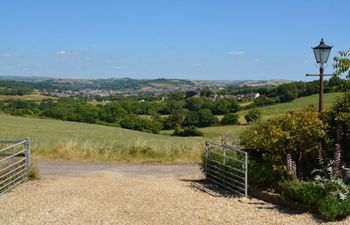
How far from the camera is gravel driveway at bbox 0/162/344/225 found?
8.94 metres

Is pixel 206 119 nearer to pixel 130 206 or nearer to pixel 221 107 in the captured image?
pixel 221 107

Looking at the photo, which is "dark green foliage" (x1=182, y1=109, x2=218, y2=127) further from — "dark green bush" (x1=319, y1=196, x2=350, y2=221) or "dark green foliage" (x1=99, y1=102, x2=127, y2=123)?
"dark green bush" (x1=319, y1=196, x2=350, y2=221)

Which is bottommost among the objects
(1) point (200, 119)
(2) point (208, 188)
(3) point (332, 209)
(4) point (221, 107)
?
(1) point (200, 119)

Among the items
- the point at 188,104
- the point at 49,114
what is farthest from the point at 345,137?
the point at 188,104

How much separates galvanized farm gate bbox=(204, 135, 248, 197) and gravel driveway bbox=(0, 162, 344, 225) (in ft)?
1.24

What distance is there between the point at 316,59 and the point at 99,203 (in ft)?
23.3

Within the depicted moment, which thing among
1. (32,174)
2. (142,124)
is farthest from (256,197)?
(142,124)

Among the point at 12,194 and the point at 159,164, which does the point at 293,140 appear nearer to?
the point at 12,194

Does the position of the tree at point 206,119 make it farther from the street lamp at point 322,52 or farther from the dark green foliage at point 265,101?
the street lamp at point 322,52

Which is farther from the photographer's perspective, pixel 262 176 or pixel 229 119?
pixel 229 119

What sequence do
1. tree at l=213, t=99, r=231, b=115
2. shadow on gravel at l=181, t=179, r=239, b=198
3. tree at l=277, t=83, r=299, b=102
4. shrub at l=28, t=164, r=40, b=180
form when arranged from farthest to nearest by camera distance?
→ tree at l=213, t=99, r=231, b=115
tree at l=277, t=83, r=299, b=102
shrub at l=28, t=164, r=40, b=180
shadow on gravel at l=181, t=179, r=239, b=198

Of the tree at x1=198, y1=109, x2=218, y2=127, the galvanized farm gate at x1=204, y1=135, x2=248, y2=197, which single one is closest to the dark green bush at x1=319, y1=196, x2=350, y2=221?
the galvanized farm gate at x1=204, y1=135, x2=248, y2=197

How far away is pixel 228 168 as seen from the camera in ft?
40.6

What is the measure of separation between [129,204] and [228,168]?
316 centimetres
